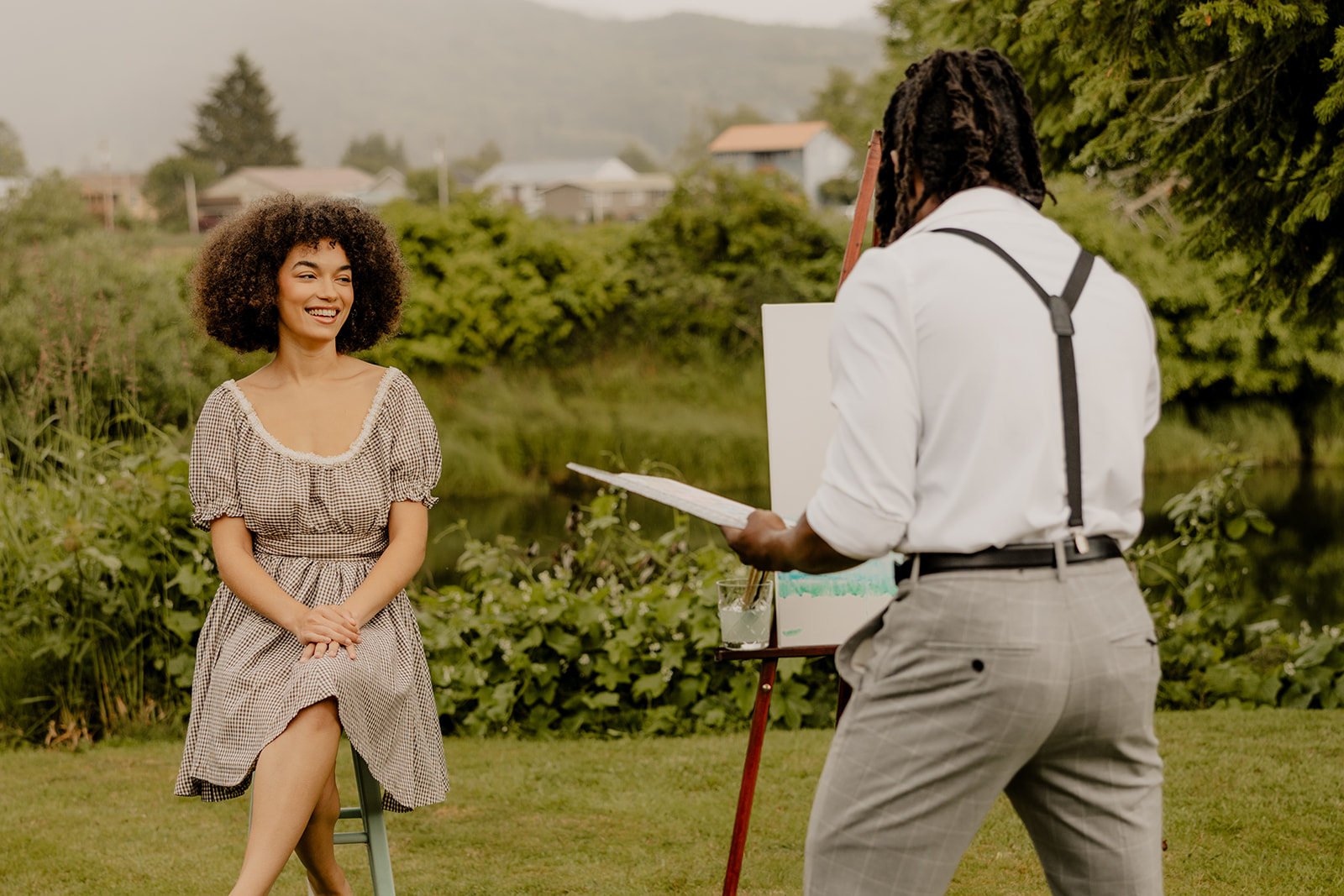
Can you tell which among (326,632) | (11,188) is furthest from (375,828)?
(11,188)

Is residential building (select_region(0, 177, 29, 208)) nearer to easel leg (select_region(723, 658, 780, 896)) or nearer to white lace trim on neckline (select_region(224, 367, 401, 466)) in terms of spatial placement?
white lace trim on neckline (select_region(224, 367, 401, 466))

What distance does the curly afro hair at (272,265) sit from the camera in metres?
2.55

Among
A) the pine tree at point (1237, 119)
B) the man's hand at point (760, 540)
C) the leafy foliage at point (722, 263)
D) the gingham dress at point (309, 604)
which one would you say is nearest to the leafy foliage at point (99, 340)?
the gingham dress at point (309, 604)

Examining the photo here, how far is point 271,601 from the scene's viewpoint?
7.80 feet

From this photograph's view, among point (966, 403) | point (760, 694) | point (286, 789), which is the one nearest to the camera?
point (966, 403)

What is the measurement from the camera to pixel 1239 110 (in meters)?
3.63

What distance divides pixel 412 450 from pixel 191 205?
2879 inches

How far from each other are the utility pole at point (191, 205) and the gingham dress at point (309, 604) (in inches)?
2658

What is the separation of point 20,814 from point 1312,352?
48.8ft

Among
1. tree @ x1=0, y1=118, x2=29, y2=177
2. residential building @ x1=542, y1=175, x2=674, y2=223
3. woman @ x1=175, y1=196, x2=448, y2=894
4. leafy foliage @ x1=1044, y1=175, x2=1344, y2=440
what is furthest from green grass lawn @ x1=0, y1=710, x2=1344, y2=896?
residential building @ x1=542, y1=175, x2=674, y2=223

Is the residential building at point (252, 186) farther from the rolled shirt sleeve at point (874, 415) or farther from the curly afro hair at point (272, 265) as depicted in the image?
the rolled shirt sleeve at point (874, 415)

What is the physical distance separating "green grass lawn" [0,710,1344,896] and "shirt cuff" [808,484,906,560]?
5.91ft

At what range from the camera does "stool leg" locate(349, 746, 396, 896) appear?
2488 millimetres

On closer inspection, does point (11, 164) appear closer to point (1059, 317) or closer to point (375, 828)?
point (375, 828)
